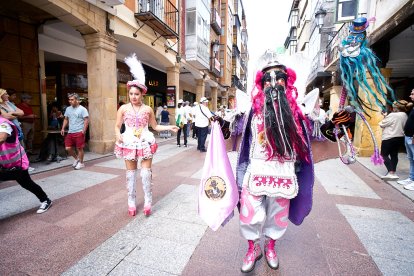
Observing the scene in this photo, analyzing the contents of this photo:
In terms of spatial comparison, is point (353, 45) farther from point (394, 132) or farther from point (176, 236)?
point (394, 132)

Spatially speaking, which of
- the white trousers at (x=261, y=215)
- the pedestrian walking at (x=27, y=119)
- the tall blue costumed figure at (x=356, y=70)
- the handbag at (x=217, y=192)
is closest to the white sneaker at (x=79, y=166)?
the pedestrian walking at (x=27, y=119)

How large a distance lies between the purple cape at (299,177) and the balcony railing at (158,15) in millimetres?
7931

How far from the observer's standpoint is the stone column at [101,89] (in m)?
6.93

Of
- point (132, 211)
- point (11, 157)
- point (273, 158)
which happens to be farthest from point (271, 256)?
point (11, 157)

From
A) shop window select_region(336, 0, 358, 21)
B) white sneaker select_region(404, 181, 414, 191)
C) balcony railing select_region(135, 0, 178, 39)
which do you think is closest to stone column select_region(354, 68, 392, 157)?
shop window select_region(336, 0, 358, 21)

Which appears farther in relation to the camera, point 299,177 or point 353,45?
point 299,177

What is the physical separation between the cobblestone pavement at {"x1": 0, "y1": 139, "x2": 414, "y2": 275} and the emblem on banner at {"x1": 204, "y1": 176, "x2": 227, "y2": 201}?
0.69 meters

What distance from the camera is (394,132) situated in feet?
15.6

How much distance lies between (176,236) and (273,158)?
1469 millimetres

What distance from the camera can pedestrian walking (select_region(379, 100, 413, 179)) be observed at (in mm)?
4719

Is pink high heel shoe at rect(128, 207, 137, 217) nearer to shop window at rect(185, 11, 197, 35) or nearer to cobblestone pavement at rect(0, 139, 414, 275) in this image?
cobblestone pavement at rect(0, 139, 414, 275)

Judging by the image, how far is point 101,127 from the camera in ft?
23.4

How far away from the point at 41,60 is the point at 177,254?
8.79m

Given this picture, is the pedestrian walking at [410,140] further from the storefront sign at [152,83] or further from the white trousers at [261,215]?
the storefront sign at [152,83]
